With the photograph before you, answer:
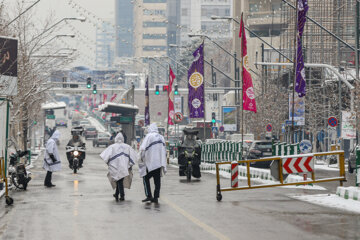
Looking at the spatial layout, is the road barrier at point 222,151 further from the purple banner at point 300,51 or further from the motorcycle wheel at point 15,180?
the motorcycle wheel at point 15,180

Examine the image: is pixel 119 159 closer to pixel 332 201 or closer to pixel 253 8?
pixel 332 201

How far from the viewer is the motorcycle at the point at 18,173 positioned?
74.9 ft

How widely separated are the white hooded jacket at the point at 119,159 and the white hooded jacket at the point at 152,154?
63cm

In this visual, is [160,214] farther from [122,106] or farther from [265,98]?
[122,106]

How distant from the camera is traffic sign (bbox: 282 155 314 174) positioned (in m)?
18.9

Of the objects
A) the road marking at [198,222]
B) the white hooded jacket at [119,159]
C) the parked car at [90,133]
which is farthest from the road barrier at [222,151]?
the parked car at [90,133]

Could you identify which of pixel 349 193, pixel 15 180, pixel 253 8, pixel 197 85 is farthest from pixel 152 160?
pixel 253 8

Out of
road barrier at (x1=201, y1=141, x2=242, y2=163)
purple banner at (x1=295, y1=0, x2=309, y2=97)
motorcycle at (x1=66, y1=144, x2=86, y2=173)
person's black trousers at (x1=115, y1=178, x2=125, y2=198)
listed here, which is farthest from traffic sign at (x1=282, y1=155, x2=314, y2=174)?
road barrier at (x1=201, y1=141, x2=242, y2=163)

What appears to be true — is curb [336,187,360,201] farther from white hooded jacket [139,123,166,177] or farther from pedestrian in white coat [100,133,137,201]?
pedestrian in white coat [100,133,137,201]

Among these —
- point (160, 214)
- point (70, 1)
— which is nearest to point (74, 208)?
point (160, 214)

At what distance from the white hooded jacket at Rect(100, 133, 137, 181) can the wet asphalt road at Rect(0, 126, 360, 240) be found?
0.57m

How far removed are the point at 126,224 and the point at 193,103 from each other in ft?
93.6

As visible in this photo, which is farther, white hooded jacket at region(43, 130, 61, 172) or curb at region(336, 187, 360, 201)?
white hooded jacket at region(43, 130, 61, 172)

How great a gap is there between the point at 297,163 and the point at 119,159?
12.5 ft
